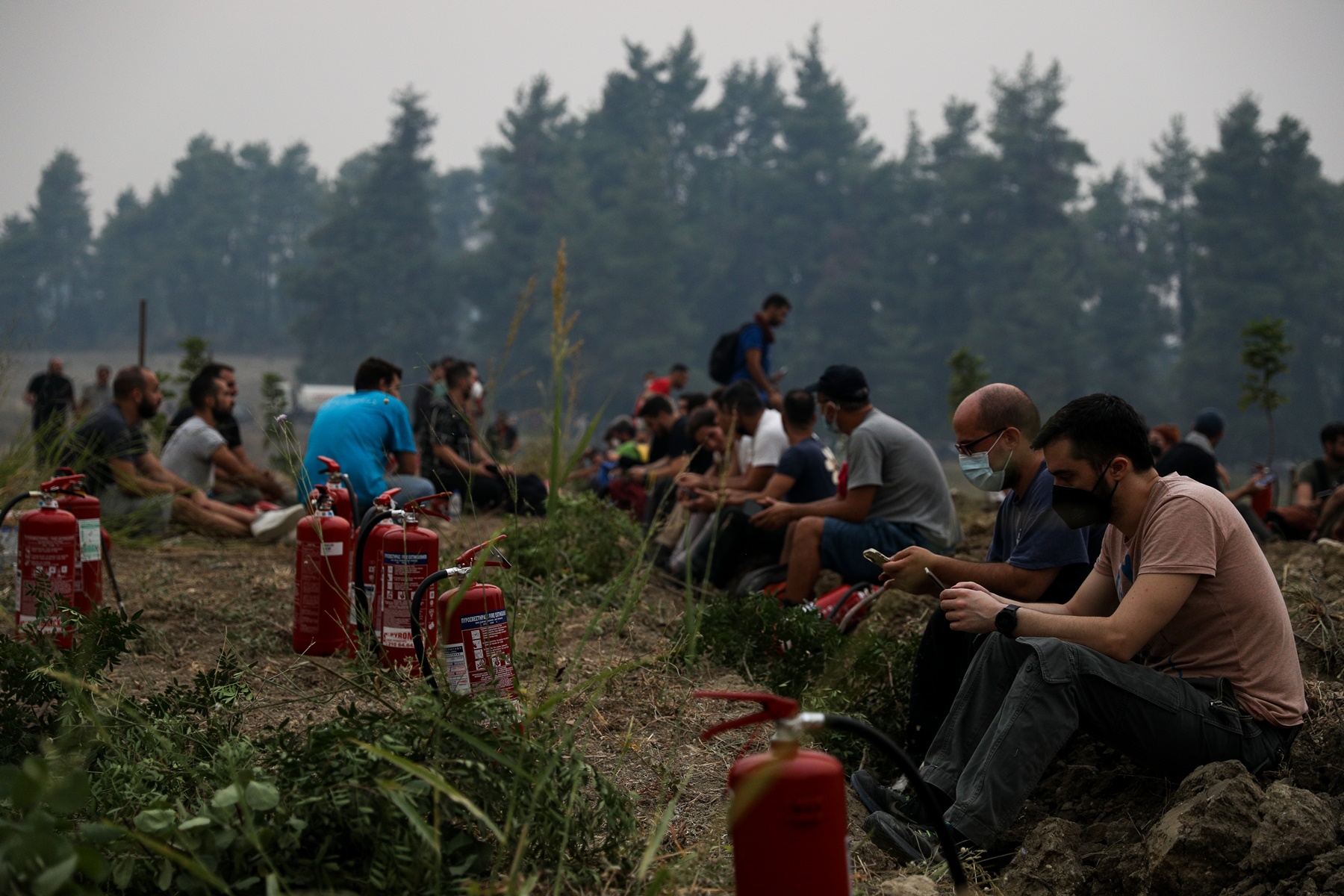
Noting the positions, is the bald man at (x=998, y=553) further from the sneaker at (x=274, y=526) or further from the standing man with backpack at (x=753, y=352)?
the standing man with backpack at (x=753, y=352)

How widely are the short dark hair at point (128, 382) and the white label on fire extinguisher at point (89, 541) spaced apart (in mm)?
2726

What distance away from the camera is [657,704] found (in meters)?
4.14

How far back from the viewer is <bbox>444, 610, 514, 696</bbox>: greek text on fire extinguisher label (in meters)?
3.16

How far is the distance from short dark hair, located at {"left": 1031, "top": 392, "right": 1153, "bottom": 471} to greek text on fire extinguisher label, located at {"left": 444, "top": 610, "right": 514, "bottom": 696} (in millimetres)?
1713

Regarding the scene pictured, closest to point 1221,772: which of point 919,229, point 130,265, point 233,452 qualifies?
point 233,452

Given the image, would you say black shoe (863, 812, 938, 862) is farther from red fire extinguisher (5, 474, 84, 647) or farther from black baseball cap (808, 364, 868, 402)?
red fire extinguisher (5, 474, 84, 647)

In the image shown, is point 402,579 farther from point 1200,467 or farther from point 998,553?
point 1200,467

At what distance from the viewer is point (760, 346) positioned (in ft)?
33.4

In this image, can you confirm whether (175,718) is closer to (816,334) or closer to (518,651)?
(518,651)

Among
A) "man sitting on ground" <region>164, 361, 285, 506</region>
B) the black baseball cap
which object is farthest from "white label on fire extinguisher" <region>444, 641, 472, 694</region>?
"man sitting on ground" <region>164, 361, 285, 506</region>

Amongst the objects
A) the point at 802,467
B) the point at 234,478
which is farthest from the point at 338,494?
the point at 234,478

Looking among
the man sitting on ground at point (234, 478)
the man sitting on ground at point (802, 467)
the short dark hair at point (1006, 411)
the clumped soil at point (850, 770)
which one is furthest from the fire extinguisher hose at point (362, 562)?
the man sitting on ground at point (234, 478)

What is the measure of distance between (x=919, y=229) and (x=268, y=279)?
4292 cm

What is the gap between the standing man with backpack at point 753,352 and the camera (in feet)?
A: 33.1
